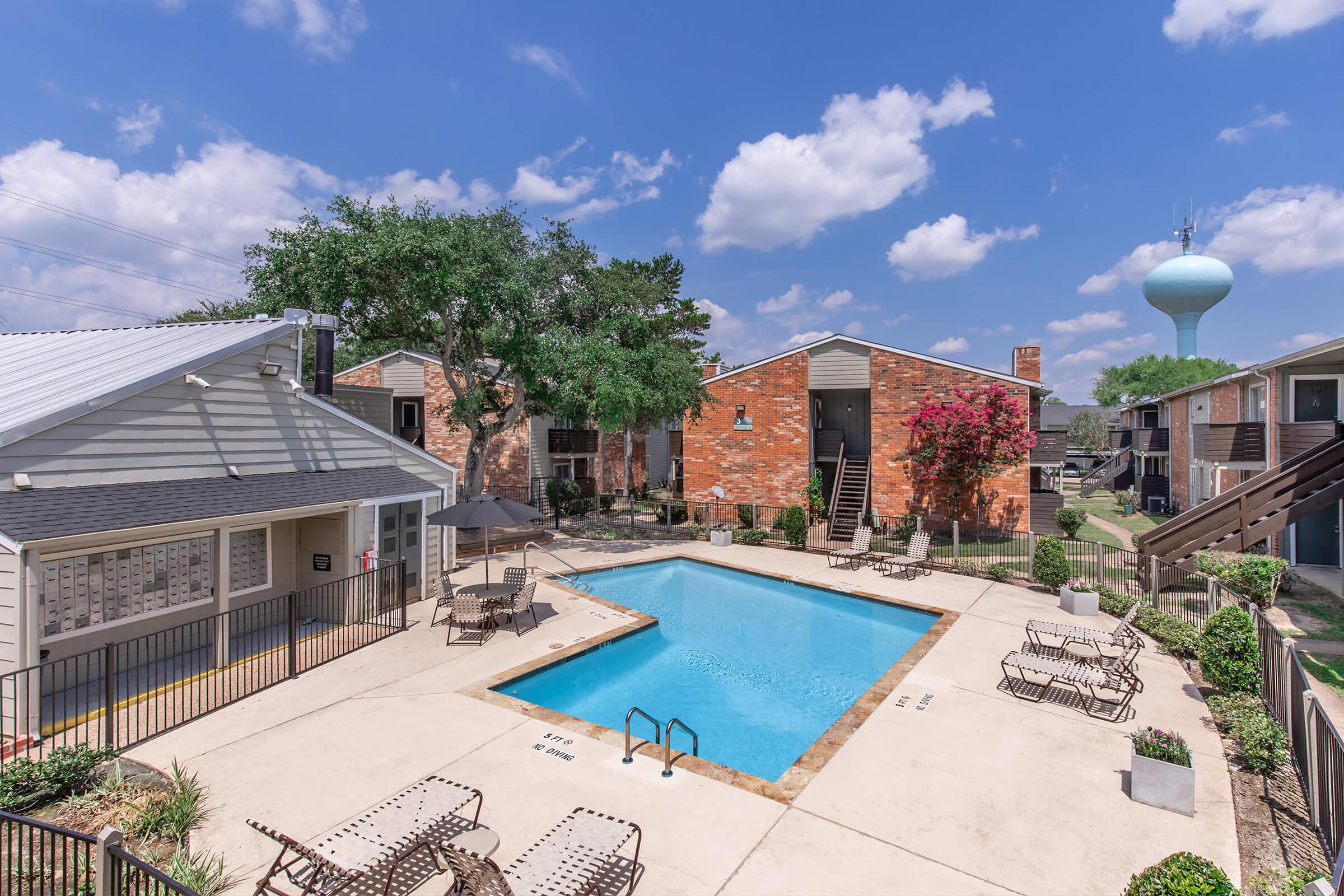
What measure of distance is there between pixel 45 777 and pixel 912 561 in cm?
1611

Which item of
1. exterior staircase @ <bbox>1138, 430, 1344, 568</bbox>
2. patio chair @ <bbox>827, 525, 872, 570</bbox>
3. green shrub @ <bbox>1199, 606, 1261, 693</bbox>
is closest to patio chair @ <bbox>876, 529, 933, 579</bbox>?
patio chair @ <bbox>827, 525, 872, 570</bbox>

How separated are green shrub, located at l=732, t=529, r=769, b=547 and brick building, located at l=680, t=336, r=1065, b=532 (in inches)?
132

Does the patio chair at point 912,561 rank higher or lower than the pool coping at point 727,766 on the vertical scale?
higher

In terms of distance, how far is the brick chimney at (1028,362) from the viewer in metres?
21.7

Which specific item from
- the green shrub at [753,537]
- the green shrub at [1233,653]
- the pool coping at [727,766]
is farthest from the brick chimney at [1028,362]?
the green shrub at [1233,653]

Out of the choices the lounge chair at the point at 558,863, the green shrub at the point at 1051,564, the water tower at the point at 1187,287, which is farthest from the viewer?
the water tower at the point at 1187,287

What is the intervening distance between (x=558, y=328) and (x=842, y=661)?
12.8 meters

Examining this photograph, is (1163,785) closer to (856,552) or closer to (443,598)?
(443,598)

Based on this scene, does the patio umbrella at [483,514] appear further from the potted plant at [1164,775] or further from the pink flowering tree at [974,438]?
the pink flowering tree at [974,438]

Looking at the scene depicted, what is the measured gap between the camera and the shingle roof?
686cm

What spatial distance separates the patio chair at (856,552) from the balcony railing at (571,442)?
15.6 m

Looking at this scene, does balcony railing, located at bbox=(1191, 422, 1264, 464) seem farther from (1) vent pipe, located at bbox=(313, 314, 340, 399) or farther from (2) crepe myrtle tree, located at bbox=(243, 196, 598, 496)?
(1) vent pipe, located at bbox=(313, 314, 340, 399)

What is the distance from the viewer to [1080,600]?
12.1 m

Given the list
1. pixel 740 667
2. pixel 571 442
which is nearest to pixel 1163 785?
pixel 740 667
